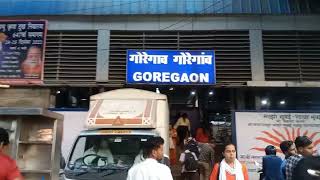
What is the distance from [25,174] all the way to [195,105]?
12.1 metres

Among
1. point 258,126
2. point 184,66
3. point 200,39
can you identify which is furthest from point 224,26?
point 258,126

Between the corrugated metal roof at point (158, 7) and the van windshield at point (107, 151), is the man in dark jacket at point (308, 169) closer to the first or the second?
the van windshield at point (107, 151)

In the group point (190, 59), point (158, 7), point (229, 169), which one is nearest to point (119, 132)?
point (229, 169)

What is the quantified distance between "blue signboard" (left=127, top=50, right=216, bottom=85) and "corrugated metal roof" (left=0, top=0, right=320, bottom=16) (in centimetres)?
192

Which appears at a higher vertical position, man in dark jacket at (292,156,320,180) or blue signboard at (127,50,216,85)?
blue signboard at (127,50,216,85)

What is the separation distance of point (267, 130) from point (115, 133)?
5.73 m

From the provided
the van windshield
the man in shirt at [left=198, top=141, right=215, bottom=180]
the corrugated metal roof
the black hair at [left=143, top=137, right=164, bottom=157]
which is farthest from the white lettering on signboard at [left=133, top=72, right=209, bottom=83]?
the black hair at [left=143, top=137, right=164, bottom=157]

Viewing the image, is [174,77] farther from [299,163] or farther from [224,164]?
[299,163]

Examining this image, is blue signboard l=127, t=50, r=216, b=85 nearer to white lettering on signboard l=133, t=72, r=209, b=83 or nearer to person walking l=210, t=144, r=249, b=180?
white lettering on signboard l=133, t=72, r=209, b=83

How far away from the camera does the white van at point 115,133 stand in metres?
8.02

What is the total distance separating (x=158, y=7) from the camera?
15.6 meters

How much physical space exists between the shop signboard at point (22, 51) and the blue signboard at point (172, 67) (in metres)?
3.18

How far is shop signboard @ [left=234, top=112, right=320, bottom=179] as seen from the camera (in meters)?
12.7

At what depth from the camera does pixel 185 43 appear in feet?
49.9
